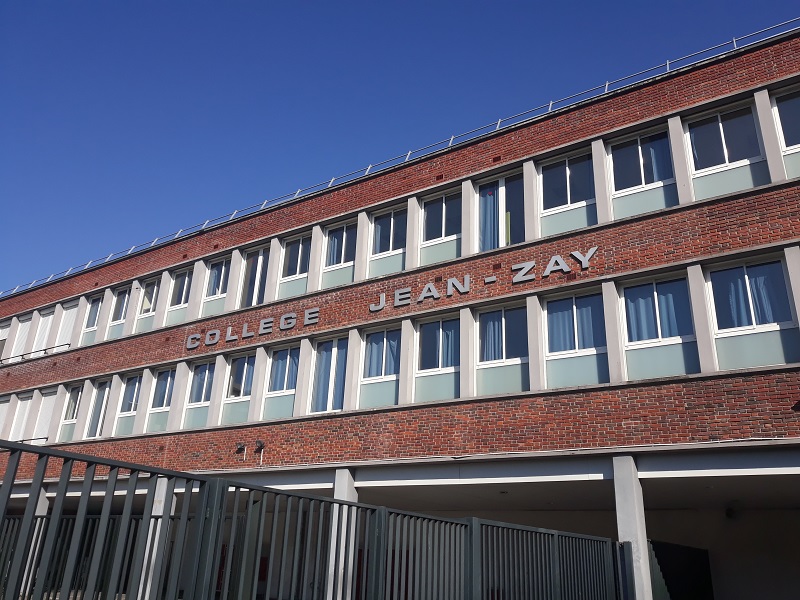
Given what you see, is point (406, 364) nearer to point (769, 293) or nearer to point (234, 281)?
point (234, 281)

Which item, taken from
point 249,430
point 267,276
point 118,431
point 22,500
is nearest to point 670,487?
point 249,430

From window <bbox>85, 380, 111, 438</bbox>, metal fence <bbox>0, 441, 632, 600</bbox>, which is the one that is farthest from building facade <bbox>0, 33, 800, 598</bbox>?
metal fence <bbox>0, 441, 632, 600</bbox>

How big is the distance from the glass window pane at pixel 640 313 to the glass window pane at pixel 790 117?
350 centimetres

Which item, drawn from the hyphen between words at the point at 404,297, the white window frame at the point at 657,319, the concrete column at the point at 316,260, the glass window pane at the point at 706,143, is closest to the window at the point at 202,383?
the hyphen between words at the point at 404,297

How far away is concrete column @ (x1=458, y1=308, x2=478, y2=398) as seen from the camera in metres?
13.6

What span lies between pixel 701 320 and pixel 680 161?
3.25 meters

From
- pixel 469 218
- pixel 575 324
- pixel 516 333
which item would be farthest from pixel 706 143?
pixel 516 333

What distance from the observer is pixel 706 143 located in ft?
42.7

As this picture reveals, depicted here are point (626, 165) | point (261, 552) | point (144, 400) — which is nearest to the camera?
point (261, 552)

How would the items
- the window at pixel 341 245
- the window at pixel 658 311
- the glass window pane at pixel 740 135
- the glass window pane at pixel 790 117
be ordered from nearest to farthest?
the window at pixel 658 311, the glass window pane at pixel 790 117, the glass window pane at pixel 740 135, the window at pixel 341 245

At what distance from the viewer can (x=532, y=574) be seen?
27.4 feet

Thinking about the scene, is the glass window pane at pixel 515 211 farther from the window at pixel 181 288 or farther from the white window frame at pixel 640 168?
the window at pixel 181 288

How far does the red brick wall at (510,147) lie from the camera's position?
12.8 m

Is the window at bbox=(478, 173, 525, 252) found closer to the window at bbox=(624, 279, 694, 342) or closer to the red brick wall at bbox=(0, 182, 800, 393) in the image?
the red brick wall at bbox=(0, 182, 800, 393)
